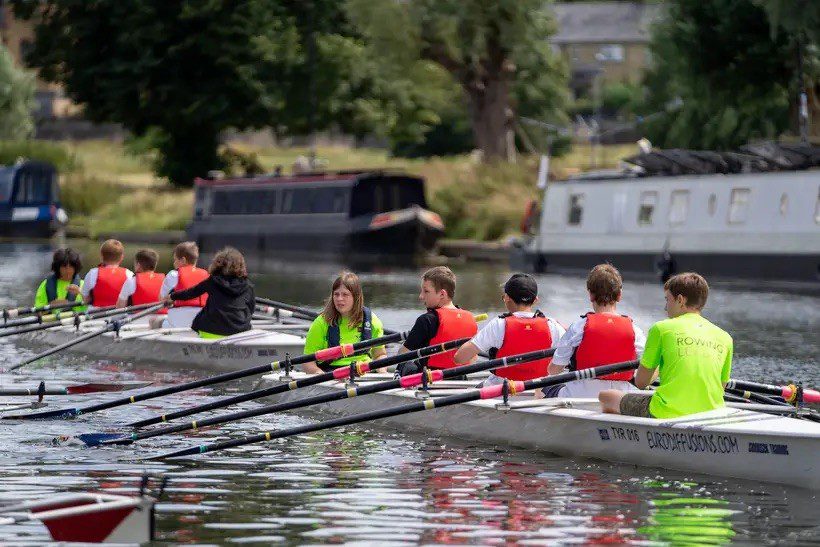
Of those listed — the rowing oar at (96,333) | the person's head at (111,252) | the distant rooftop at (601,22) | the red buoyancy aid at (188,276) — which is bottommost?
the rowing oar at (96,333)

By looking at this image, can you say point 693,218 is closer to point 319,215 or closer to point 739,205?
point 739,205

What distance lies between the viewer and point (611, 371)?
48.7ft

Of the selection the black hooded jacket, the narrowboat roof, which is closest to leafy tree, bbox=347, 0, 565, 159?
the narrowboat roof

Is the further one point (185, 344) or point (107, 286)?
point (107, 286)

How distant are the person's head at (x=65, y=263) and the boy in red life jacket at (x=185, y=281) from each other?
70.5 inches

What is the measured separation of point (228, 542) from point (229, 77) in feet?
193

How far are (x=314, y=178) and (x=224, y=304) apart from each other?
35.5 m

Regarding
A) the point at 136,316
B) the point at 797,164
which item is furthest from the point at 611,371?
the point at 797,164

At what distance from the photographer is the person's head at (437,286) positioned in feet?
53.9

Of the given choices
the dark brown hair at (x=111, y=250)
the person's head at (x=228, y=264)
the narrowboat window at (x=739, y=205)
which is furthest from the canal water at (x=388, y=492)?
the narrowboat window at (x=739, y=205)

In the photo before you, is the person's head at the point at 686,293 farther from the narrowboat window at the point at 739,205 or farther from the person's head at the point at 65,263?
the narrowboat window at the point at 739,205

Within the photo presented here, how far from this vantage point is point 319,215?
56562 millimetres

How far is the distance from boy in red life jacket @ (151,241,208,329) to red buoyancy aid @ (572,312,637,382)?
8.14 meters

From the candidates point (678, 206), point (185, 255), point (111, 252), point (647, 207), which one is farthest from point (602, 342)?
point (647, 207)
